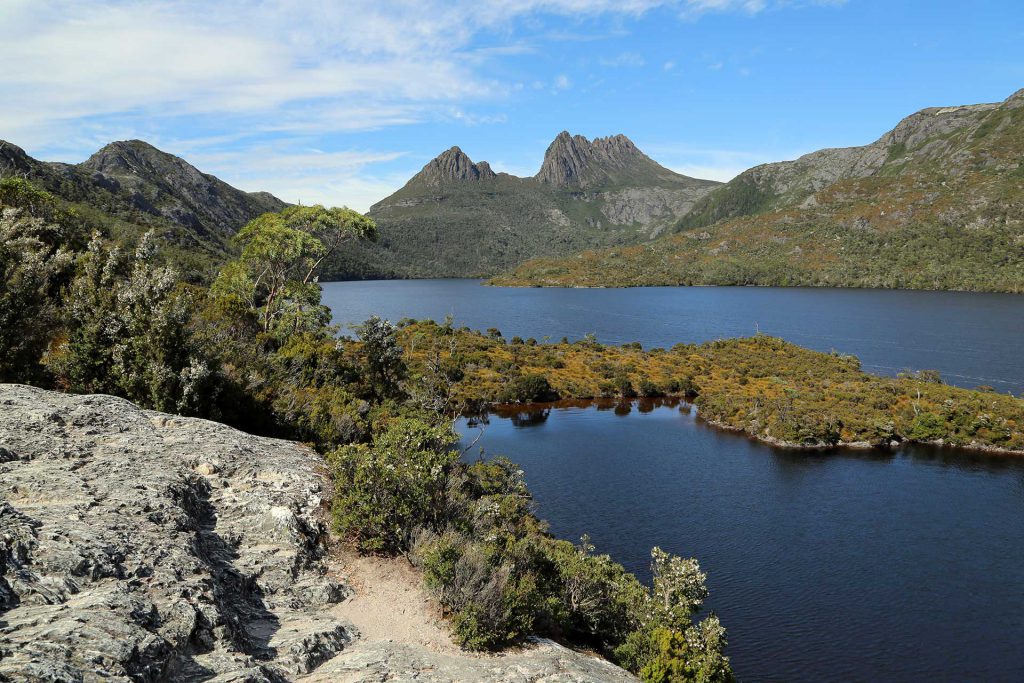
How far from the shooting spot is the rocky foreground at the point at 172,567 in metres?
7.30

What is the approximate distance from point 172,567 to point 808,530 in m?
40.7

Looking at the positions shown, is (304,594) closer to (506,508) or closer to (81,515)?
(81,515)

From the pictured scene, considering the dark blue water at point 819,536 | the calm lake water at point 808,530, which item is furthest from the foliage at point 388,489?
the dark blue water at point 819,536

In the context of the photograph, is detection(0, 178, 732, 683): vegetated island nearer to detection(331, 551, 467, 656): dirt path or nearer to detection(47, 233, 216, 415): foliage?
detection(47, 233, 216, 415): foliage

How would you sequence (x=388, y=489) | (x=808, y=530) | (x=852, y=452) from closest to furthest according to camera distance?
(x=388, y=489), (x=808, y=530), (x=852, y=452)

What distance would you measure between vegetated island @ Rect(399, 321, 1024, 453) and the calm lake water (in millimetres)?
3593

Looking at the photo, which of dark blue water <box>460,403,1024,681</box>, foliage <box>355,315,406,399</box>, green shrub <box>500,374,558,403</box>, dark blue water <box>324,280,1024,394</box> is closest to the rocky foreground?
dark blue water <box>460,403,1024,681</box>

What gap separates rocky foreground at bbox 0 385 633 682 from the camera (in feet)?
24.0

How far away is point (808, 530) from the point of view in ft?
129

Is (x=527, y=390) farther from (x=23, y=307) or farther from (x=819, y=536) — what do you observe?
(x=23, y=307)

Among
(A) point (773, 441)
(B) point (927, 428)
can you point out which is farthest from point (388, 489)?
(B) point (927, 428)

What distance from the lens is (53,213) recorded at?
39188 millimetres

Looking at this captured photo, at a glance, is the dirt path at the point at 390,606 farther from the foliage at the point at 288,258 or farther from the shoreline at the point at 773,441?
the shoreline at the point at 773,441

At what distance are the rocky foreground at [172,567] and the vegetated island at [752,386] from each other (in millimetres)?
31539
